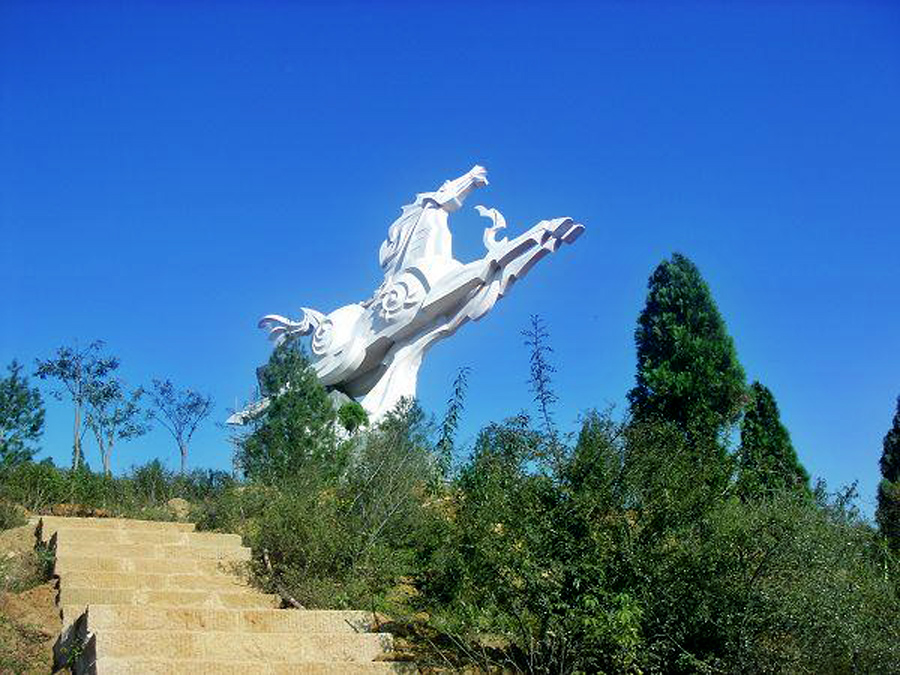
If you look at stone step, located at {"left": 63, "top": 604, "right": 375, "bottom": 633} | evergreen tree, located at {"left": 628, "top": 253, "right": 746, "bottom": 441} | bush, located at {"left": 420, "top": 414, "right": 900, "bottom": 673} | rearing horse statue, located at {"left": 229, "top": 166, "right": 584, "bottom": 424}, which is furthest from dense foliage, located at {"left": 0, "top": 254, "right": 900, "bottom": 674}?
rearing horse statue, located at {"left": 229, "top": 166, "right": 584, "bottom": 424}

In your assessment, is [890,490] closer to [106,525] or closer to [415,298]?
[415,298]

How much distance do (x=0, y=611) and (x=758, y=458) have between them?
5.80 meters

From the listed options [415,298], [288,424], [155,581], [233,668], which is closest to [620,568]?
[233,668]

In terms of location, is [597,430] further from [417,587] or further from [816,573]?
[417,587]

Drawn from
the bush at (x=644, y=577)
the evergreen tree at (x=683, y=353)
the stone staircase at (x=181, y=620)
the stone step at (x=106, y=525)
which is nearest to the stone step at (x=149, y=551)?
the stone staircase at (x=181, y=620)

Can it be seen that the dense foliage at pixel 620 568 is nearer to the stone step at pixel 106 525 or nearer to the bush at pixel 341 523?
the bush at pixel 341 523

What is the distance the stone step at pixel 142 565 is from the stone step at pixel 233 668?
2.62 metres

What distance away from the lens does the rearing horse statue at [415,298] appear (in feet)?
58.2

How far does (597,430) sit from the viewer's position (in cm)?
619

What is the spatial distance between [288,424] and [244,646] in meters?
7.26

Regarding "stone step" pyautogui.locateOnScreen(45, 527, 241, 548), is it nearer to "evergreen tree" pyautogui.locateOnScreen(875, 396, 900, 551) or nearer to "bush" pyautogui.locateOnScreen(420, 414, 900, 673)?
"bush" pyautogui.locateOnScreen(420, 414, 900, 673)

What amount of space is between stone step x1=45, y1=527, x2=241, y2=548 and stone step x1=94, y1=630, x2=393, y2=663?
2.89m

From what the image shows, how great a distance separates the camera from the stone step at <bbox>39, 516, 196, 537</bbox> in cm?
911

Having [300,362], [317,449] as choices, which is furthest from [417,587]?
[300,362]
